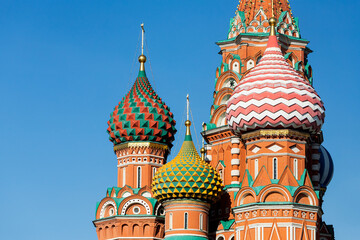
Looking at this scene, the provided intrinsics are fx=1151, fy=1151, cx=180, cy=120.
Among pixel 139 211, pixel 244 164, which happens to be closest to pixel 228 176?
pixel 244 164

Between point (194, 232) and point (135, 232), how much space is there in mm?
3615

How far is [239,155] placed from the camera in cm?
4694

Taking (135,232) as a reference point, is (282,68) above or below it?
above

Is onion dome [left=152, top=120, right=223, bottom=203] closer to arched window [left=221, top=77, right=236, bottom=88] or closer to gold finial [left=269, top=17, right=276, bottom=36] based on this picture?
arched window [left=221, top=77, right=236, bottom=88]

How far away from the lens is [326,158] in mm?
50250

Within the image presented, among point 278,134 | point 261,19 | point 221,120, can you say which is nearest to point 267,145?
point 278,134

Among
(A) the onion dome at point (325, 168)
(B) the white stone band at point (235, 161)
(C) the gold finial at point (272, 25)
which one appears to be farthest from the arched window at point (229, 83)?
(A) the onion dome at point (325, 168)

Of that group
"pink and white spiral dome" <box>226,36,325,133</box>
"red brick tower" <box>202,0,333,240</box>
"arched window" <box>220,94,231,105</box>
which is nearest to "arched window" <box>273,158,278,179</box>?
"red brick tower" <box>202,0,333,240</box>

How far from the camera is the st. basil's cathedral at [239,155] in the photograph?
141 feet

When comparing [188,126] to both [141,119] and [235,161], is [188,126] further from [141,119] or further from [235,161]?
[235,161]

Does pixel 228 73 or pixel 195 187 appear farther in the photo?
pixel 228 73

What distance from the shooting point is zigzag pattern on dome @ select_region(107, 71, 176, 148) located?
48844 mm

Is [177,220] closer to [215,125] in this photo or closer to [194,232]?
[194,232]

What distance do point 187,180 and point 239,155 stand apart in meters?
2.93
